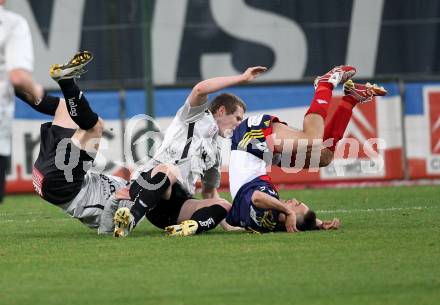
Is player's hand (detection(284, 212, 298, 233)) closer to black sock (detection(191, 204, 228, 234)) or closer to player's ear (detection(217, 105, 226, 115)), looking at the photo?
black sock (detection(191, 204, 228, 234))

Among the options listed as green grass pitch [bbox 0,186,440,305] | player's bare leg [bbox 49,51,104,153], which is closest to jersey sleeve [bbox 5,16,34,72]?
player's bare leg [bbox 49,51,104,153]

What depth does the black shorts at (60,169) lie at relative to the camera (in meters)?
8.20

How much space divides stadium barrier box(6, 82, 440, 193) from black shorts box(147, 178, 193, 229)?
15.9 ft

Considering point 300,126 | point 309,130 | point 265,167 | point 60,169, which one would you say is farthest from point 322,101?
point 300,126

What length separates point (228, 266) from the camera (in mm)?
6289

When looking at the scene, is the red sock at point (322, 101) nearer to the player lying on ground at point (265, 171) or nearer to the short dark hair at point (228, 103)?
the player lying on ground at point (265, 171)

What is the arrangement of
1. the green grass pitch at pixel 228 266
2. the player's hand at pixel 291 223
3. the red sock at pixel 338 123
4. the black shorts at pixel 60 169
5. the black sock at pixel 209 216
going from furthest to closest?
the red sock at pixel 338 123, the black shorts at pixel 60 169, the black sock at pixel 209 216, the player's hand at pixel 291 223, the green grass pitch at pixel 228 266

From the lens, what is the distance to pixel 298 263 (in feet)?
20.8

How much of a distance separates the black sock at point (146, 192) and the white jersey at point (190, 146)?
8.9 inches

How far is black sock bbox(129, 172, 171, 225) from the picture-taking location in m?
7.89

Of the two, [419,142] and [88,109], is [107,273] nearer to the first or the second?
[88,109]

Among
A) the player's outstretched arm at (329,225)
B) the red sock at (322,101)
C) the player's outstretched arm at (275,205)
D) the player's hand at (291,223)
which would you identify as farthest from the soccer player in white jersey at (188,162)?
the player's outstretched arm at (329,225)

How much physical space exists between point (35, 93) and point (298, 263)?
2.19 meters

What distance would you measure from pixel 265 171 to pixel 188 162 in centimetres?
62
